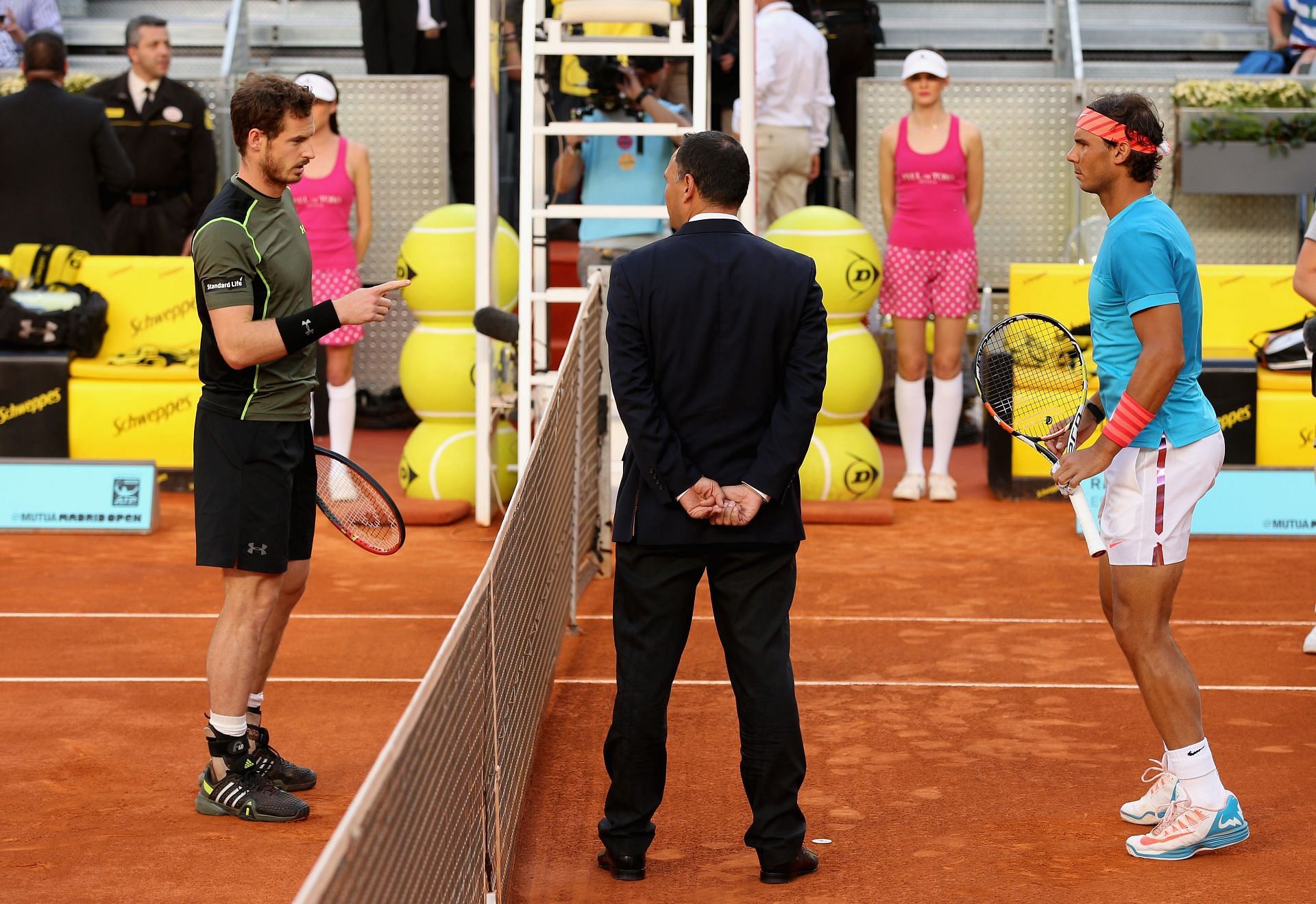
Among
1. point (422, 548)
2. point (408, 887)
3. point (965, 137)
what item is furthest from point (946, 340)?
point (408, 887)

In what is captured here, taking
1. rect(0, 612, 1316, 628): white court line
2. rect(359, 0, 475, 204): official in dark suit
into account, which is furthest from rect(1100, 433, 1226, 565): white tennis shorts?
rect(359, 0, 475, 204): official in dark suit

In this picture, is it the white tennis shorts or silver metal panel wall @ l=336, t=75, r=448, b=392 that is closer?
the white tennis shorts

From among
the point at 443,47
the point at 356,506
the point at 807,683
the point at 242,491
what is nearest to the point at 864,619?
the point at 807,683

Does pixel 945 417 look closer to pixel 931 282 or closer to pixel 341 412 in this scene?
pixel 931 282

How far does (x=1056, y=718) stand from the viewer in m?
5.56

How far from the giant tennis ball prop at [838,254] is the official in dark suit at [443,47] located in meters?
3.91

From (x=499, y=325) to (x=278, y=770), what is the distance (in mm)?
3564

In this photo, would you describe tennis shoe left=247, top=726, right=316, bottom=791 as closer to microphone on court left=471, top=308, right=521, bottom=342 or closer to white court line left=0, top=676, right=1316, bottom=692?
white court line left=0, top=676, right=1316, bottom=692

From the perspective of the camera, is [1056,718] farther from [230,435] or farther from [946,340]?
[946,340]

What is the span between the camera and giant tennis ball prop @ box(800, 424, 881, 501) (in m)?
9.12

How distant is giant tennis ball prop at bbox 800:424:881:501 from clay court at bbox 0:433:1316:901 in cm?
65

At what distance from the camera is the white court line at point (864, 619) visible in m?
6.85

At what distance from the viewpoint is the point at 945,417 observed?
9500mm

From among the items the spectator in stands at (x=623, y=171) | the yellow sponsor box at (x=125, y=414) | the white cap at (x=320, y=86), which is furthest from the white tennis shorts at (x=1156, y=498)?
the yellow sponsor box at (x=125, y=414)
